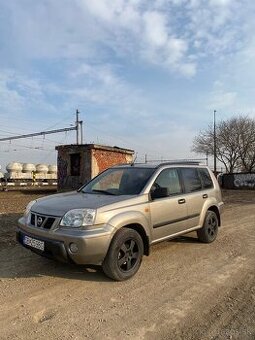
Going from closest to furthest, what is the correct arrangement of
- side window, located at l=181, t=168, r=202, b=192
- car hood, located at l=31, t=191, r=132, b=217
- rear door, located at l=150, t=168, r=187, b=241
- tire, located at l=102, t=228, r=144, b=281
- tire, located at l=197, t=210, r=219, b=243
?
1. tire, located at l=102, t=228, r=144, b=281
2. car hood, located at l=31, t=191, r=132, b=217
3. rear door, located at l=150, t=168, r=187, b=241
4. side window, located at l=181, t=168, r=202, b=192
5. tire, located at l=197, t=210, r=219, b=243

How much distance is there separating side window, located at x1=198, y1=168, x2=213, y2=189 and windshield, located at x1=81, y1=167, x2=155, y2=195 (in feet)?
5.73

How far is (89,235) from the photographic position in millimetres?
5023

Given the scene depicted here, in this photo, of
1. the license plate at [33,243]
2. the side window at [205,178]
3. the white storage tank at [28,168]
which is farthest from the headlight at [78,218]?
the white storage tank at [28,168]

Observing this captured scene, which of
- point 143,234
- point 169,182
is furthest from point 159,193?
point 143,234

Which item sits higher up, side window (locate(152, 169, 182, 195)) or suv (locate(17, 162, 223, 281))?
side window (locate(152, 169, 182, 195))

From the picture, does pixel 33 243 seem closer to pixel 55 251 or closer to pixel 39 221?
pixel 39 221

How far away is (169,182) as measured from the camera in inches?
267

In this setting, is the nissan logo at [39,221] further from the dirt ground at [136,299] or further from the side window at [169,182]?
the side window at [169,182]

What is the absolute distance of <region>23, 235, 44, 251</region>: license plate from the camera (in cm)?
525

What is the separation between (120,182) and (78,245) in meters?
1.93

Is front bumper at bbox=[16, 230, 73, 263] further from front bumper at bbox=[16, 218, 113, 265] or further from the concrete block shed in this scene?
the concrete block shed

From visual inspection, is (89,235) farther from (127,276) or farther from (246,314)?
(246,314)

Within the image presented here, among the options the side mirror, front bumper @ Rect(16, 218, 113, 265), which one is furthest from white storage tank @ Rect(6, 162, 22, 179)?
front bumper @ Rect(16, 218, 113, 265)

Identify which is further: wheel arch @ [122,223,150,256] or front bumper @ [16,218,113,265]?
wheel arch @ [122,223,150,256]
